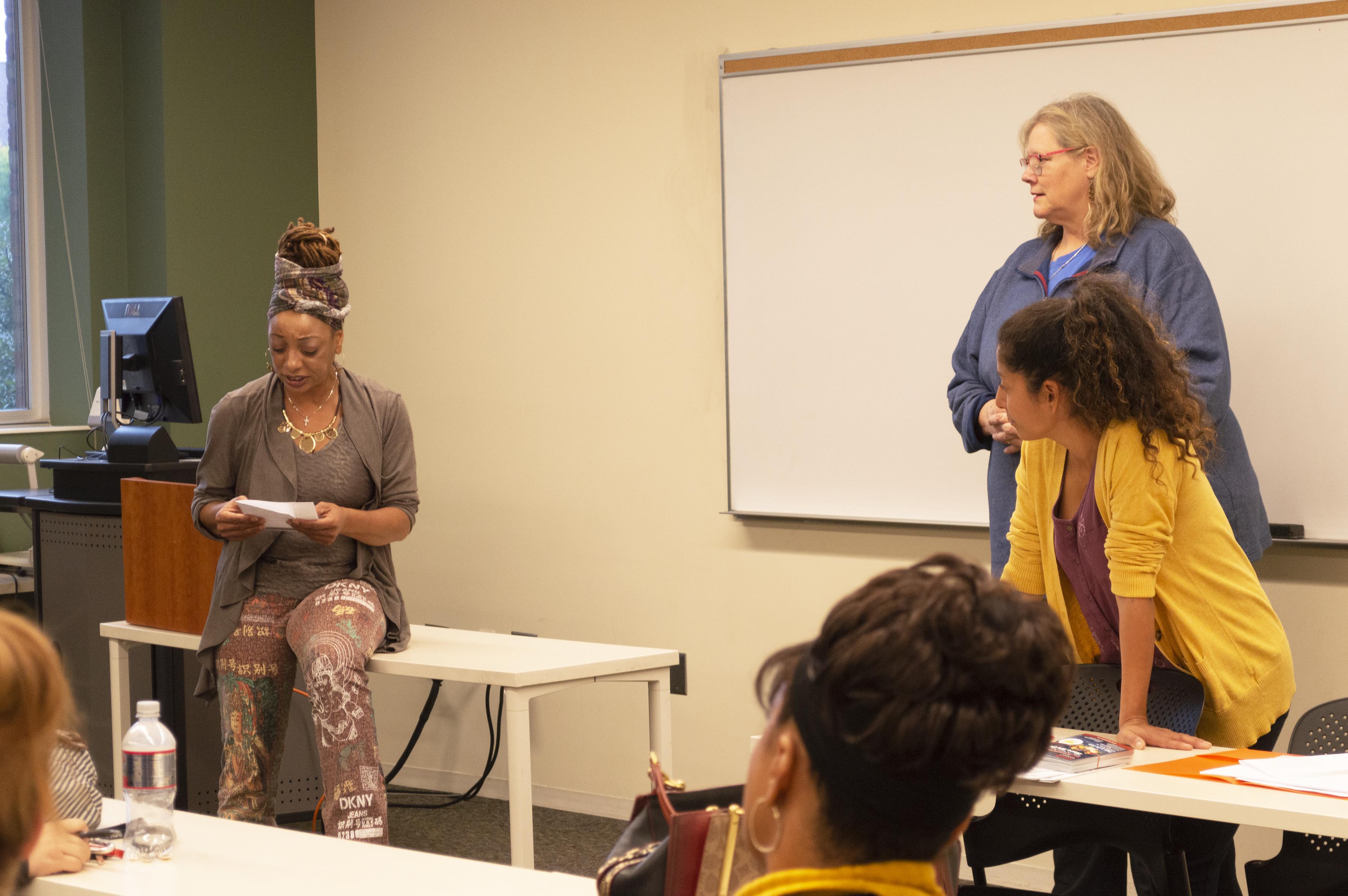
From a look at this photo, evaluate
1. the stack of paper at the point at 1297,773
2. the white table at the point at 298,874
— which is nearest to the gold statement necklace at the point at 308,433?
the white table at the point at 298,874

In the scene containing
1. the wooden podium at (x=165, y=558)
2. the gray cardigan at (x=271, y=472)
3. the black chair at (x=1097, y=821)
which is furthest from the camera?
the wooden podium at (x=165, y=558)

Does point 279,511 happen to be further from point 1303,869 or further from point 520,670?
point 1303,869

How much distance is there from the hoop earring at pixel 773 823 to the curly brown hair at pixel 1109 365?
1273 mm

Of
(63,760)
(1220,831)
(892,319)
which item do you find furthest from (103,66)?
(1220,831)

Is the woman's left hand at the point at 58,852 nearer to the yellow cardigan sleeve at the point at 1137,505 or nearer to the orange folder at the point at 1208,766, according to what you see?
the orange folder at the point at 1208,766

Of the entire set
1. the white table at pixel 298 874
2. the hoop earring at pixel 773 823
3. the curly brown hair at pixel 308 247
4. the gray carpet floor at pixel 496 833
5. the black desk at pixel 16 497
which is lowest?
the gray carpet floor at pixel 496 833

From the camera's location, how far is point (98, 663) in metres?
3.66

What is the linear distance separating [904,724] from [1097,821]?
1143mm

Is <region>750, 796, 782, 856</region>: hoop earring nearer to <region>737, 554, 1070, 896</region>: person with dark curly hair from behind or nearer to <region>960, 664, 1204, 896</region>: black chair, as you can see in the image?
<region>737, 554, 1070, 896</region>: person with dark curly hair from behind

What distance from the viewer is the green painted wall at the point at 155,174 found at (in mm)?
4207

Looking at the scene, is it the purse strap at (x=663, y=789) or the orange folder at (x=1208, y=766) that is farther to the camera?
the orange folder at (x=1208, y=766)

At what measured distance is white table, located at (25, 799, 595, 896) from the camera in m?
1.54

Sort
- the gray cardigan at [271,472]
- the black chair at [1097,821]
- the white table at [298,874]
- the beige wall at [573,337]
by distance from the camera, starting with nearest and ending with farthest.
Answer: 1. the white table at [298,874]
2. the black chair at [1097,821]
3. the gray cardigan at [271,472]
4. the beige wall at [573,337]

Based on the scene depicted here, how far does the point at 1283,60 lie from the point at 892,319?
3.68ft
